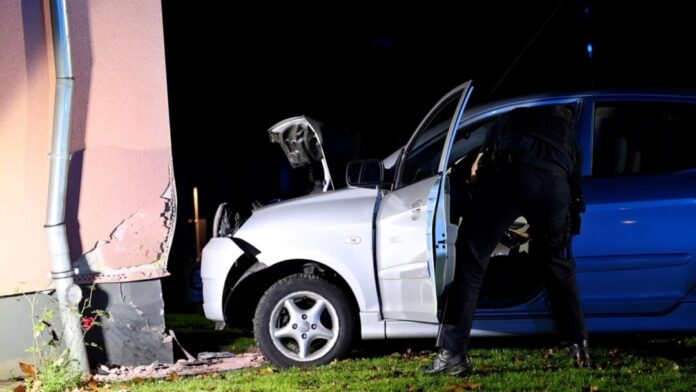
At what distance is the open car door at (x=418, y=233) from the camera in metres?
4.87

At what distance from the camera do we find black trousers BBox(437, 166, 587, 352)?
5.00 metres

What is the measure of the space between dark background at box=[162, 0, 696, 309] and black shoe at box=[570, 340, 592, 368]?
14.1 metres

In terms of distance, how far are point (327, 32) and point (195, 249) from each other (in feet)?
26.5

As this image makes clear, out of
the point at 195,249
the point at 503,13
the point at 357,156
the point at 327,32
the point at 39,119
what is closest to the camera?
the point at 39,119

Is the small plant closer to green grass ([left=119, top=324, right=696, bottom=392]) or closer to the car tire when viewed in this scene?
green grass ([left=119, top=324, right=696, bottom=392])

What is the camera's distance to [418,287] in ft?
17.0

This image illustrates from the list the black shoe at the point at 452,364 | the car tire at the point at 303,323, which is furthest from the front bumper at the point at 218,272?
the black shoe at the point at 452,364

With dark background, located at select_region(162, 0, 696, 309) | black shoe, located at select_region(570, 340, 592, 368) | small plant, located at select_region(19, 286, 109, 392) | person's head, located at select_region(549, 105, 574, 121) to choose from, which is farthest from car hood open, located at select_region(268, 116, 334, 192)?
dark background, located at select_region(162, 0, 696, 309)

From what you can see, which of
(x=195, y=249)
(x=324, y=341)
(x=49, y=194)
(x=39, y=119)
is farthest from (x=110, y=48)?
(x=195, y=249)

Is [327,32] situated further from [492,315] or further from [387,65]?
[492,315]

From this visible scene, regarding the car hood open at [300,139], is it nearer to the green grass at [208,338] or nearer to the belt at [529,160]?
the green grass at [208,338]

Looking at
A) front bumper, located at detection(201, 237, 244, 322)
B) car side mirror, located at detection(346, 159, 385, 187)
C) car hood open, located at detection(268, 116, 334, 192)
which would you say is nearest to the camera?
car side mirror, located at detection(346, 159, 385, 187)

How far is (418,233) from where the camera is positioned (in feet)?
16.9

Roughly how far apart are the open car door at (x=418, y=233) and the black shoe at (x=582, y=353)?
913mm
